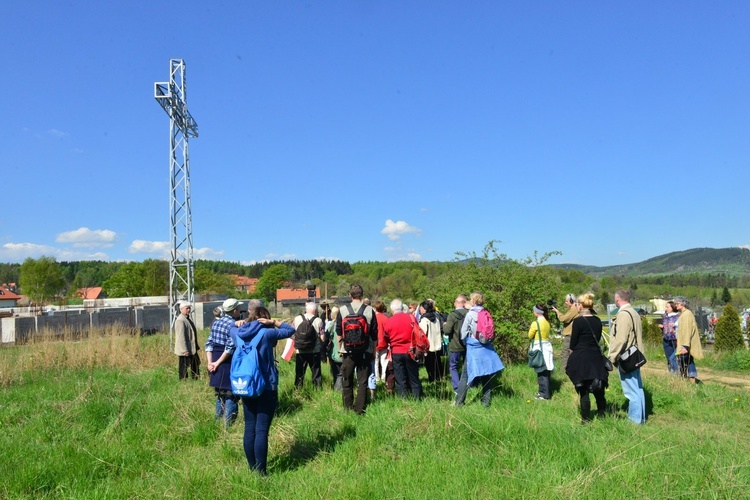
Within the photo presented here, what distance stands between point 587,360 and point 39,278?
242 ft

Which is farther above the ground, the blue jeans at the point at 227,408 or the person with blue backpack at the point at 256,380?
the person with blue backpack at the point at 256,380

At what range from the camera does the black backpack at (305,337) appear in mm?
8391

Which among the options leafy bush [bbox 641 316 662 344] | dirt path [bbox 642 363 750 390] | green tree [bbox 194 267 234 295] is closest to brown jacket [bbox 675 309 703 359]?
dirt path [bbox 642 363 750 390]

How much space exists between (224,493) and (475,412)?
2941 millimetres

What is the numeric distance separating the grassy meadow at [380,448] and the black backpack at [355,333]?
2.75ft

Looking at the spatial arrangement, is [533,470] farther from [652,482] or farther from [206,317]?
[206,317]

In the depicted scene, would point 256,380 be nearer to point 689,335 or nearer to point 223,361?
point 223,361

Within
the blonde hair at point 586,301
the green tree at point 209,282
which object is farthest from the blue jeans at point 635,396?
the green tree at point 209,282

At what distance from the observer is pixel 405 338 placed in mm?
7367

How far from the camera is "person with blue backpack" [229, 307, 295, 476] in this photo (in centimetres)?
449

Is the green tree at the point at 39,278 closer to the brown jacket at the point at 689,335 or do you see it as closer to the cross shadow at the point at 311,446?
the cross shadow at the point at 311,446

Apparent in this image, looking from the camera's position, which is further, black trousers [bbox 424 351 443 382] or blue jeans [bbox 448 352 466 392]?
black trousers [bbox 424 351 443 382]

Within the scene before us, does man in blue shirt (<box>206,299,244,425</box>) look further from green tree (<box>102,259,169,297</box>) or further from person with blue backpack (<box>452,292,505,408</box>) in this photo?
green tree (<box>102,259,169,297</box>)

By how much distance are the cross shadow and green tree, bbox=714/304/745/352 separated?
14713 mm
